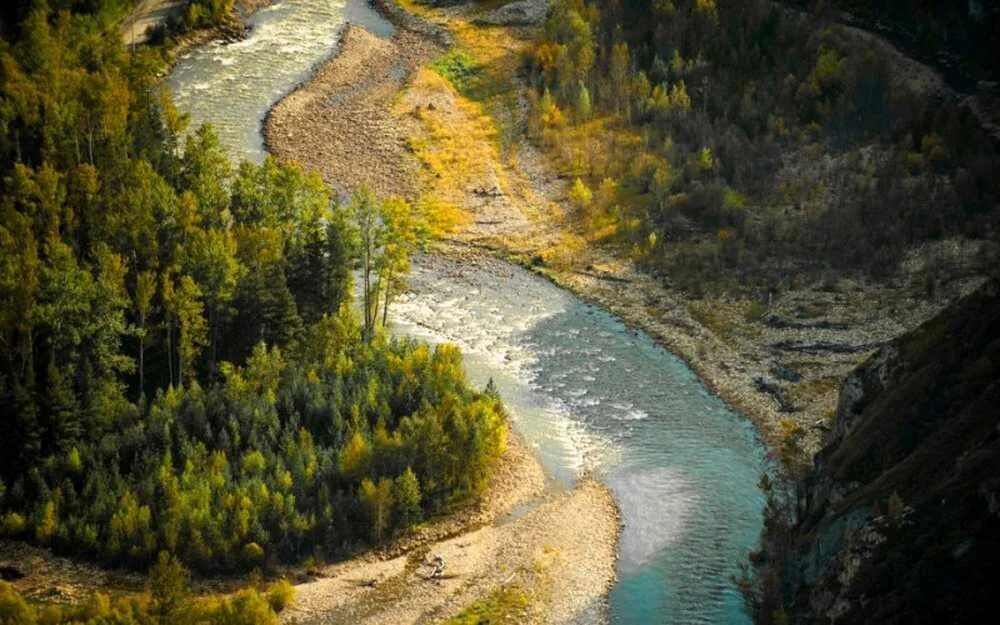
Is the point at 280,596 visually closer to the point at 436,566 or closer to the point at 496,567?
the point at 436,566

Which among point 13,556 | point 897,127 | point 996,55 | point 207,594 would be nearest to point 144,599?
point 207,594

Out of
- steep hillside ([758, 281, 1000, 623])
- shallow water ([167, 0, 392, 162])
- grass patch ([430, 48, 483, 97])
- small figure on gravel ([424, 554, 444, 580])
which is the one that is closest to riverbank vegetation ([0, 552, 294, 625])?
small figure on gravel ([424, 554, 444, 580])

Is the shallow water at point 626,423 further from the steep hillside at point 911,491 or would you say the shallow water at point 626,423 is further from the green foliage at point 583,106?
the green foliage at point 583,106

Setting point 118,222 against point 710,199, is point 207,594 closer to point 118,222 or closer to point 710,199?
point 118,222

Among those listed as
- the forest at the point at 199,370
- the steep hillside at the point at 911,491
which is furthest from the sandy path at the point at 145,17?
the steep hillside at the point at 911,491

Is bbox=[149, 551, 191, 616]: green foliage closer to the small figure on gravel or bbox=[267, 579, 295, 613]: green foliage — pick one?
bbox=[267, 579, 295, 613]: green foliage
